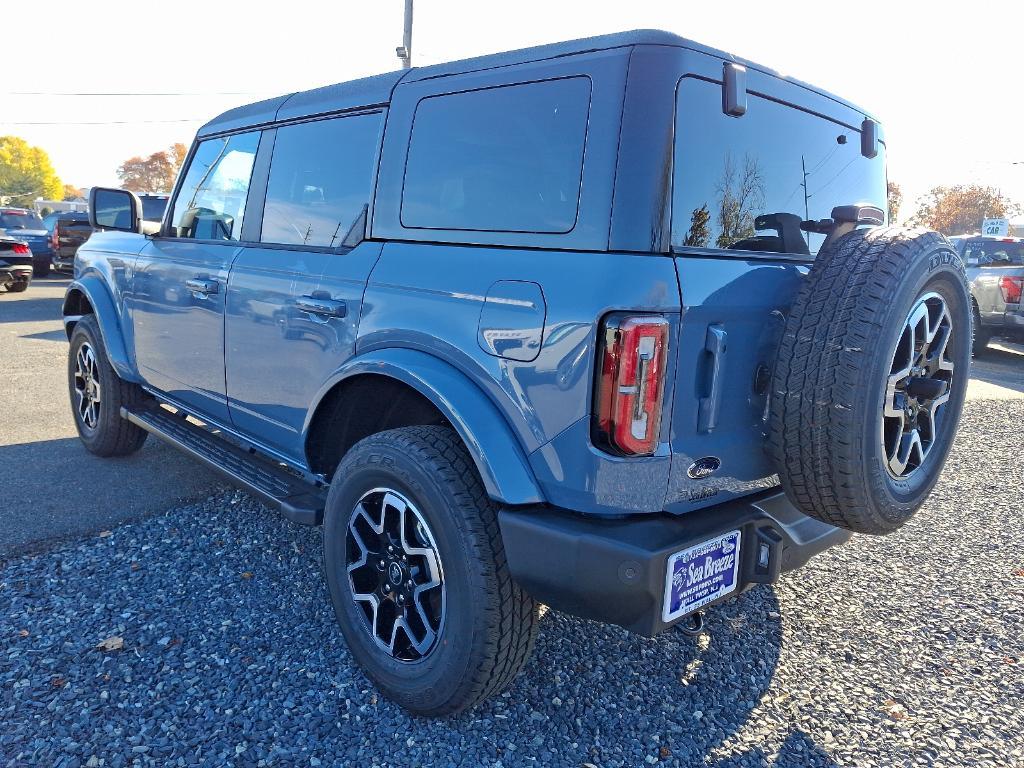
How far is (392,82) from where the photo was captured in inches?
109

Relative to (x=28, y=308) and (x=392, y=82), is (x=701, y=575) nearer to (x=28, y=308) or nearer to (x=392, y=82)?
(x=392, y=82)

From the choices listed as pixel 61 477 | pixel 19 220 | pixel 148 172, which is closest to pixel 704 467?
pixel 61 477

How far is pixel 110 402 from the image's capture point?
4543mm

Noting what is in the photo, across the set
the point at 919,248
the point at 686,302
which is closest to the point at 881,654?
the point at 919,248

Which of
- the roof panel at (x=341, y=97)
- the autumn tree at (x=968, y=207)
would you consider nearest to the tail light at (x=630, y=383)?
the roof panel at (x=341, y=97)

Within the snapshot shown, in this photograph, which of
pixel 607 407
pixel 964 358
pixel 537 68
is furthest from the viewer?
pixel 964 358

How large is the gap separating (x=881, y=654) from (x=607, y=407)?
1.74 meters

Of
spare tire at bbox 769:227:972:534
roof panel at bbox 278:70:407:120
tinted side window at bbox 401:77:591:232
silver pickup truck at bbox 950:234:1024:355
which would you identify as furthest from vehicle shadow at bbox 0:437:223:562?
silver pickup truck at bbox 950:234:1024:355

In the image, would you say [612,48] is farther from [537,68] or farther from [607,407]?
[607,407]

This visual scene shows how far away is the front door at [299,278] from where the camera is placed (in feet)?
8.91

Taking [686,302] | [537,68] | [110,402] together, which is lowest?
[110,402]

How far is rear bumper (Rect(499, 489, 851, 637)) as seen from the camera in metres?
1.94

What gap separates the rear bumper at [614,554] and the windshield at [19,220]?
18.8m

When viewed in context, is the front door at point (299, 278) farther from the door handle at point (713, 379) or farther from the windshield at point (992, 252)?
the windshield at point (992, 252)
